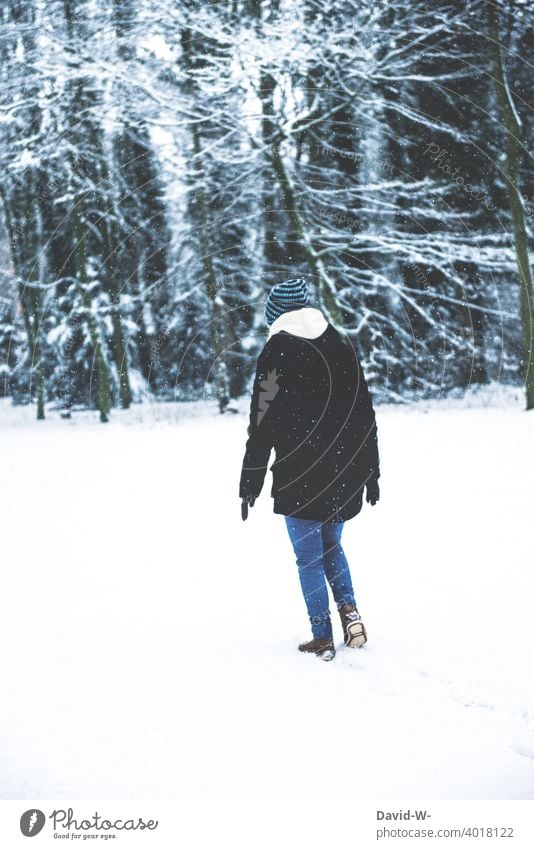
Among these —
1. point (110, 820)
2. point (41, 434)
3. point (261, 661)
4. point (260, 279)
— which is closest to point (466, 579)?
point (261, 661)

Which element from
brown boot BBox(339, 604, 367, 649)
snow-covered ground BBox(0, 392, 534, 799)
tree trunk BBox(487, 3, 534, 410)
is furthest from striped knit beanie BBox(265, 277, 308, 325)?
tree trunk BBox(487, 3, 534, 410)

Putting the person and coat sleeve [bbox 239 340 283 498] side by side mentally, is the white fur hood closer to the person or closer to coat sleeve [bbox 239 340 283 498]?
the person

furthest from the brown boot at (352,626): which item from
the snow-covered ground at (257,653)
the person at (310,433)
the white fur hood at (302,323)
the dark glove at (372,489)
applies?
the white fur hood at (302,323)

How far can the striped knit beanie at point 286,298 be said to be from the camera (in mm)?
4371

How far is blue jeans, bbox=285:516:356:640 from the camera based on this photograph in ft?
14.4

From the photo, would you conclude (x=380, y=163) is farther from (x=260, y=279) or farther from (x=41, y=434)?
(x=41, y=434)

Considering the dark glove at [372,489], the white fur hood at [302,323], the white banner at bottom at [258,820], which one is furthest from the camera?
the dark glove at [372,489]

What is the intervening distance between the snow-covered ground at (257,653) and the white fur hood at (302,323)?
1.81 meters

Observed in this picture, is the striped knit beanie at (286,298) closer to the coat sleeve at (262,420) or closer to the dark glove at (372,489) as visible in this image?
the coat sleeve at (262,420)

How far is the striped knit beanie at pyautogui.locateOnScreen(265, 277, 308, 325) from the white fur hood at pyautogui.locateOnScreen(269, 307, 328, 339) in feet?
0.14

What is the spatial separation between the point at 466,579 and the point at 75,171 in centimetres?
1560

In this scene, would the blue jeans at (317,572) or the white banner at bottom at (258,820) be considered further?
the blue jeans at (317,572)

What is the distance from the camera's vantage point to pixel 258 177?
15.8 m

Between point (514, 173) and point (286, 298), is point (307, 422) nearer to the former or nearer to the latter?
point (286, 298)
